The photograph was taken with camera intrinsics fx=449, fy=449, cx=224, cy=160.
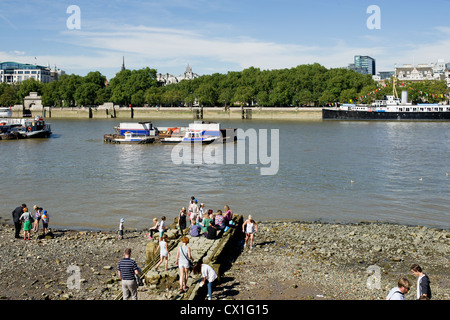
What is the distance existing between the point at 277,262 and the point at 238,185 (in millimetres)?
17066

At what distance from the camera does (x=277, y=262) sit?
676 inches

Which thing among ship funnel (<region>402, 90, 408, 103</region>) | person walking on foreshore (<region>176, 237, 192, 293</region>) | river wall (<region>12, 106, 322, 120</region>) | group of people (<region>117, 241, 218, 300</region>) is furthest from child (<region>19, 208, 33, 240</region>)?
ship funnel (<region>402, 90, 408, 103</region>)

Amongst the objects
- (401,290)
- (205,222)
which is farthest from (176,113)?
(401,290)

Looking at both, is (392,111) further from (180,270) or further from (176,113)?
(180,270)

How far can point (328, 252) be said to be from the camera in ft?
59.6

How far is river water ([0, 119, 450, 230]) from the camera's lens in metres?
25.8

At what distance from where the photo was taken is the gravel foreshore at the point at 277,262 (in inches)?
572

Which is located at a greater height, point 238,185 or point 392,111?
point 392,111

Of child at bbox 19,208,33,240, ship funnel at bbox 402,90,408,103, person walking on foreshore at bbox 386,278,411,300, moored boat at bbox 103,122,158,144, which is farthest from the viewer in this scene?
ship funnel at bbox 402,90,408,103

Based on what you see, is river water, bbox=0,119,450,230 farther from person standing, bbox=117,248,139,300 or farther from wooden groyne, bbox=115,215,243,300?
person standing, bbox=117,248,139,300

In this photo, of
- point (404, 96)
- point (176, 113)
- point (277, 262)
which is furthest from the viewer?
point (176, 113)

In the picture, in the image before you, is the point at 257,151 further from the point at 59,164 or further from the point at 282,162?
the point at 59,164

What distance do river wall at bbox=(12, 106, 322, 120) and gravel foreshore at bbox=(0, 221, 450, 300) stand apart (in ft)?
394
